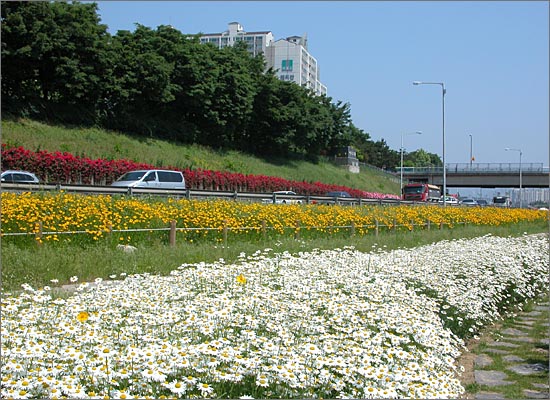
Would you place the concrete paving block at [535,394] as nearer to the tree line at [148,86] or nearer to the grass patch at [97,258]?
the grass patch at [97,258]

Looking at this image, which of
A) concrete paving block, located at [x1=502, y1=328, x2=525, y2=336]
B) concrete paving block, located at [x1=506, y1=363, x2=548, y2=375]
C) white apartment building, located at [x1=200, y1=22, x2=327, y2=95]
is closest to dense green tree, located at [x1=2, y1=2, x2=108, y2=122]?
concrete paving block, located at [x1=502, y1=328, x2=525, y2=336]

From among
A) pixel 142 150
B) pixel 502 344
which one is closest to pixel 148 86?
pixel 142 150

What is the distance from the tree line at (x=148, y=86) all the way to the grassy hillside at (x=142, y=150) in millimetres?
1453

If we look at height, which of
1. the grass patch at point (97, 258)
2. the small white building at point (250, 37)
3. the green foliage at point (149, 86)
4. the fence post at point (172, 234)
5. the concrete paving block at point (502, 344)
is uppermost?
the small white building at point (250, 37)

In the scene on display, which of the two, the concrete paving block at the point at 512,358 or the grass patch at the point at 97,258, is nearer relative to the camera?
the concrete paving block at the point at 512,358

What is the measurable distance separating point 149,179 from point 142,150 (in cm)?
1729

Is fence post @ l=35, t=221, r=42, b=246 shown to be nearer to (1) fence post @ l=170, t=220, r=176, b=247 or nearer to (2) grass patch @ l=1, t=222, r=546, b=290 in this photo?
(2) grass patch @ l=1, t=222, r=546, b=290

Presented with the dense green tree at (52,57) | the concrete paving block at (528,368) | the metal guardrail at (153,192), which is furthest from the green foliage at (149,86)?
the concrete paving block at (528,368)

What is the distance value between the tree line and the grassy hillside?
1.45 meters

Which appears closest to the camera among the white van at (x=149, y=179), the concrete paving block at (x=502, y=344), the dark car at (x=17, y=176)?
the concrete paving block at (x=502, y=344)

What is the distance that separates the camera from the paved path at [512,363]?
714 cm

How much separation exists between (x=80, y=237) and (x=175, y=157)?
32.3 m

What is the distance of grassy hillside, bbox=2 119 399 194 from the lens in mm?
36875

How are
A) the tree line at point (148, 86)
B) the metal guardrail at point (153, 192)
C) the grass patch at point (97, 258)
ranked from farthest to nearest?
the tree line at point (148, 86), the metal guardrail at point (153, 192), the grass patch at point (97, 258)
